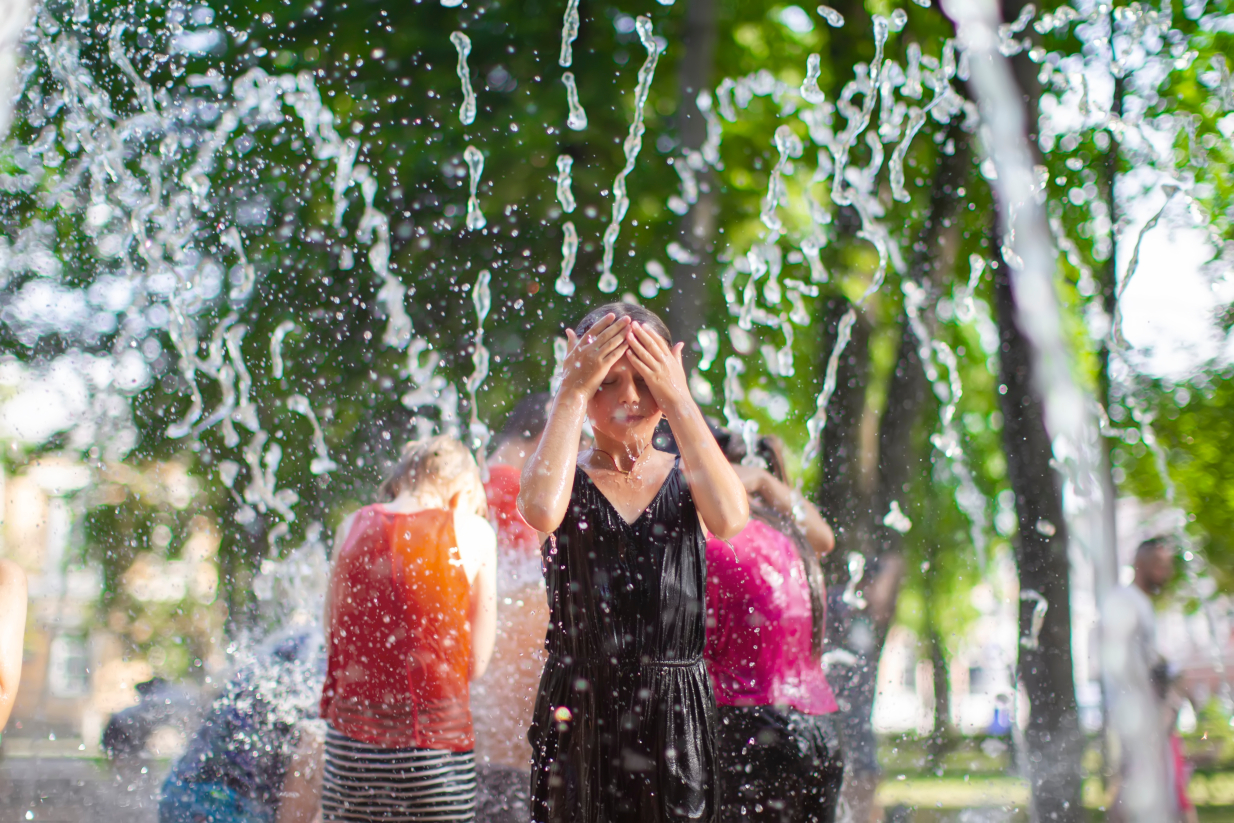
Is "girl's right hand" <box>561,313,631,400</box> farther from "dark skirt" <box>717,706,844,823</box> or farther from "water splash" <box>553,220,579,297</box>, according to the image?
"water splash" <box>553,220,579,297</box>

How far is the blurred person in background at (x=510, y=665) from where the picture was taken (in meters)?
3.77

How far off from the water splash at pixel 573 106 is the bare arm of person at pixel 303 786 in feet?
18.0

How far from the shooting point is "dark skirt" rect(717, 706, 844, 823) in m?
3.23

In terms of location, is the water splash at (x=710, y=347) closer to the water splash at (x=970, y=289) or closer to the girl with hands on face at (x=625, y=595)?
the water splash at (x=970, y=289)

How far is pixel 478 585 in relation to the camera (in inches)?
Result: 133

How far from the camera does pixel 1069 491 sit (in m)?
7.57

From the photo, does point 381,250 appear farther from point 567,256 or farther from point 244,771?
point 244,771

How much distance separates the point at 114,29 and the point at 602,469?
273 inches

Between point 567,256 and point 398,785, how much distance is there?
5.81 metres

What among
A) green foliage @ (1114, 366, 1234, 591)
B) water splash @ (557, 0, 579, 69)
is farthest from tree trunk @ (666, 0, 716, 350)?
green foliage @ (1114, 366, 1234, 591)

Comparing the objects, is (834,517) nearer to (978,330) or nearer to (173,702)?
(173,702)

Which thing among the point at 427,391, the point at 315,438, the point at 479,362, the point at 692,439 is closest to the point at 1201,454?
the point at 479,362

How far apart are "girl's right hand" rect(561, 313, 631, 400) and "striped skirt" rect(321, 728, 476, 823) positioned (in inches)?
61.7

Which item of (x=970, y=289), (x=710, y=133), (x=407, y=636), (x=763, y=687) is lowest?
(x=763, y=687)
